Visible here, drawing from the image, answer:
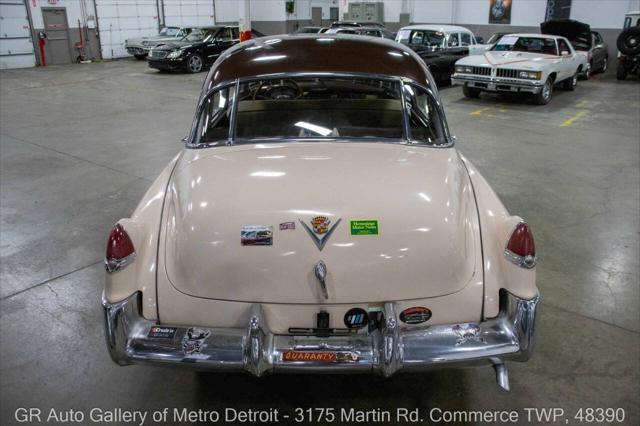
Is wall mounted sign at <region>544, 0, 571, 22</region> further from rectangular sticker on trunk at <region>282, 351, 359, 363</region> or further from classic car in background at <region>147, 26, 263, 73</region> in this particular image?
rectangular sticker on trunk at <region>282, 351, 359, 363</region>

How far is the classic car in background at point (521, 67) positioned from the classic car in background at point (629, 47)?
321cm

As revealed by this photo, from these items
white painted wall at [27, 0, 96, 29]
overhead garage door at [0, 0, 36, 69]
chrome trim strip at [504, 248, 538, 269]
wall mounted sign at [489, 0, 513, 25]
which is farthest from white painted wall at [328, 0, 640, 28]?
chrome trim strip at [504, 248, 538, 269]

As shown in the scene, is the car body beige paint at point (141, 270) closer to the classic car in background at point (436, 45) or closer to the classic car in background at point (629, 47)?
the classic car in background at point (436, 45)

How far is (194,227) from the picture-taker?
246cm

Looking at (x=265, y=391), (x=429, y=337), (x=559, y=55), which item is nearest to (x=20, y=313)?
(x=265, y=391)

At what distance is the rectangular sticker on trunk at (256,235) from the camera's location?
94.0 inches

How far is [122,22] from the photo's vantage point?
2167cm

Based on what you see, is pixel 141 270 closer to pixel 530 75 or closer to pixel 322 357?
pixel 322 357

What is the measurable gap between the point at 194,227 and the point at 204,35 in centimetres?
1702

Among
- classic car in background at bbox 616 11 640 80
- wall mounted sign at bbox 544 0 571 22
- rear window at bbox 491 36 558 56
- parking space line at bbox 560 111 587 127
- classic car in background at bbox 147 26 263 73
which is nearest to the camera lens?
parking space line at bbox 560 111 587 127

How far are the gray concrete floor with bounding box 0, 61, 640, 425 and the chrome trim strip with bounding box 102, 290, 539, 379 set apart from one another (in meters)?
0.59

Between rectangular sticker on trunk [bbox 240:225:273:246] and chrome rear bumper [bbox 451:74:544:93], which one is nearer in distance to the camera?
rectangular sticker on trunk [bbox 240:225:273:246]

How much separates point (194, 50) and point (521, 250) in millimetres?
16547

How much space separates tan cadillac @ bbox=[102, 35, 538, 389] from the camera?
2.30m
